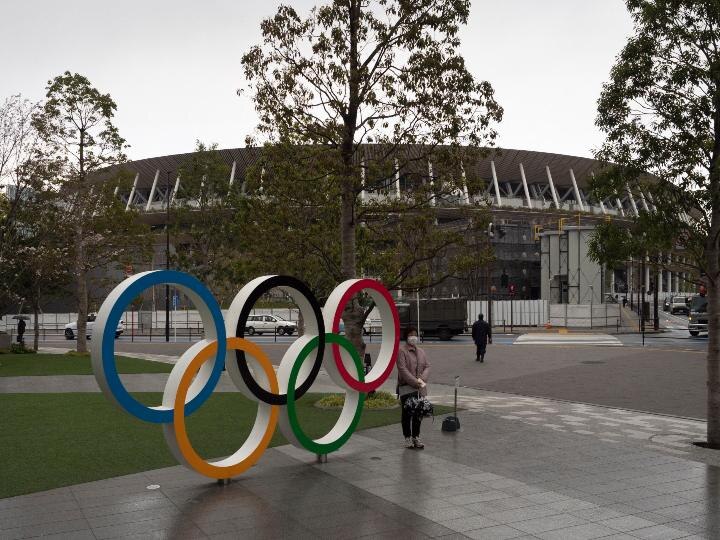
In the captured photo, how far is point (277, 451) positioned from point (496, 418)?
203 inches

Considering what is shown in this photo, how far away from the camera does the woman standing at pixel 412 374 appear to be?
10.7 meters

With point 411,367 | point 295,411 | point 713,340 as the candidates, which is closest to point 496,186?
point 713,340

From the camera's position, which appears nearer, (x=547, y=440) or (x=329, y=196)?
(x=547, y=440)

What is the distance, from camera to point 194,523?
7273 millimetres

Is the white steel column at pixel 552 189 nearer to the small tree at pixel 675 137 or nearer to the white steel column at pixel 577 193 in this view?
the white steel column at pixel 577 193

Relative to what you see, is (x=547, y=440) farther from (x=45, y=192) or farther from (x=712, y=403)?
(x=45, y=192)

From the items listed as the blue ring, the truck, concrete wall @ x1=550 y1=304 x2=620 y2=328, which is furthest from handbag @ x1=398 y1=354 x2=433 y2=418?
concrete wall @ x1=550 y1=304 x2=620 y2=328

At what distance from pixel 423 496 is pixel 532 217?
79.0m

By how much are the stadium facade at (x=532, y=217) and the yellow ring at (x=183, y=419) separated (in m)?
48.7

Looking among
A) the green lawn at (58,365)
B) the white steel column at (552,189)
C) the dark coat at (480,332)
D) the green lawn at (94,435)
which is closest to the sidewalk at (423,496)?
the green lawn at (94,435)

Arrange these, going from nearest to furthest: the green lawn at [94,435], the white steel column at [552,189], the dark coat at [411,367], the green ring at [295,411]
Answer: the green lawn at [94,435] → the green ring at [295,411] → the dark coat at [411,367] → the white steel column at [552,189]

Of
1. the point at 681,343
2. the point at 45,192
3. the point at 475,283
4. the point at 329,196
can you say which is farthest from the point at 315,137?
the point at 475,283

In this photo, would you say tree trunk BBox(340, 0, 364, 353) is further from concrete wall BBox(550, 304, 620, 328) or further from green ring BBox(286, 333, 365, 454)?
concrete wall BBox(550, 304, 620, 328)

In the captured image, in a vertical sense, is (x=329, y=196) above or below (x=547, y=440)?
A: above
